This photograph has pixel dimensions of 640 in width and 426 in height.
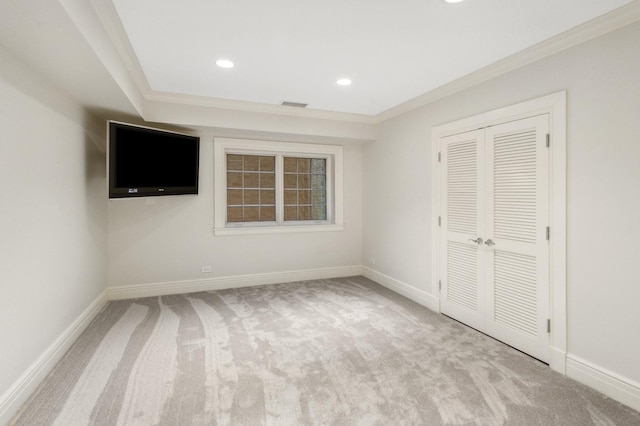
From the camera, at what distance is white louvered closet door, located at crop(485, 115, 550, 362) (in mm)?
2600

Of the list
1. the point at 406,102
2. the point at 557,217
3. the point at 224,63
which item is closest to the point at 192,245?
the point at 224,63

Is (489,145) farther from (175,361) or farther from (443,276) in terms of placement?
(175,361)

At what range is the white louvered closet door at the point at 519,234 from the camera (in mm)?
2600

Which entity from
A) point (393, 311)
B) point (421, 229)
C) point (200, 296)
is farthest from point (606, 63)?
point (200, 296)

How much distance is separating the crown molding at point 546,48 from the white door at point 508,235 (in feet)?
1.59

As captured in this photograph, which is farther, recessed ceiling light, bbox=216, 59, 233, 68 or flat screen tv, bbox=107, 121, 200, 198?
flat screen tv, bbox=107, 121, 200, 198

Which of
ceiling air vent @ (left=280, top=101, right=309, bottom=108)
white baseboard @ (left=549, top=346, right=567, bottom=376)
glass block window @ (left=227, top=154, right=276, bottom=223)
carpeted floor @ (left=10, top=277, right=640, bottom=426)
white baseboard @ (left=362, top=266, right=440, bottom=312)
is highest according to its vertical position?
ceiling air vent @ (left=280, top=101, right=309, bottom=108)

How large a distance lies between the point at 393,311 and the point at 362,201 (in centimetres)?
215

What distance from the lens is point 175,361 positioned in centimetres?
A: 260

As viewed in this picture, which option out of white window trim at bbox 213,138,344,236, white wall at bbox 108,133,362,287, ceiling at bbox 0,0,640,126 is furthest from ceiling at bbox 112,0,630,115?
white wall at bbox 108,133,362,287

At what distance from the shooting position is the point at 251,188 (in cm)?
492

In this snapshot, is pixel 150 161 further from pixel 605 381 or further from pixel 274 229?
pixel 605 381

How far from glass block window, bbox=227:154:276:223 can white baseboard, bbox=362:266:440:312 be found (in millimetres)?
1789

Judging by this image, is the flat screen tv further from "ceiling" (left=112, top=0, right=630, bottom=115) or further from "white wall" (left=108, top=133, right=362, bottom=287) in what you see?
"ceiling" (left=112, top=0, right=630, bottom=115)
